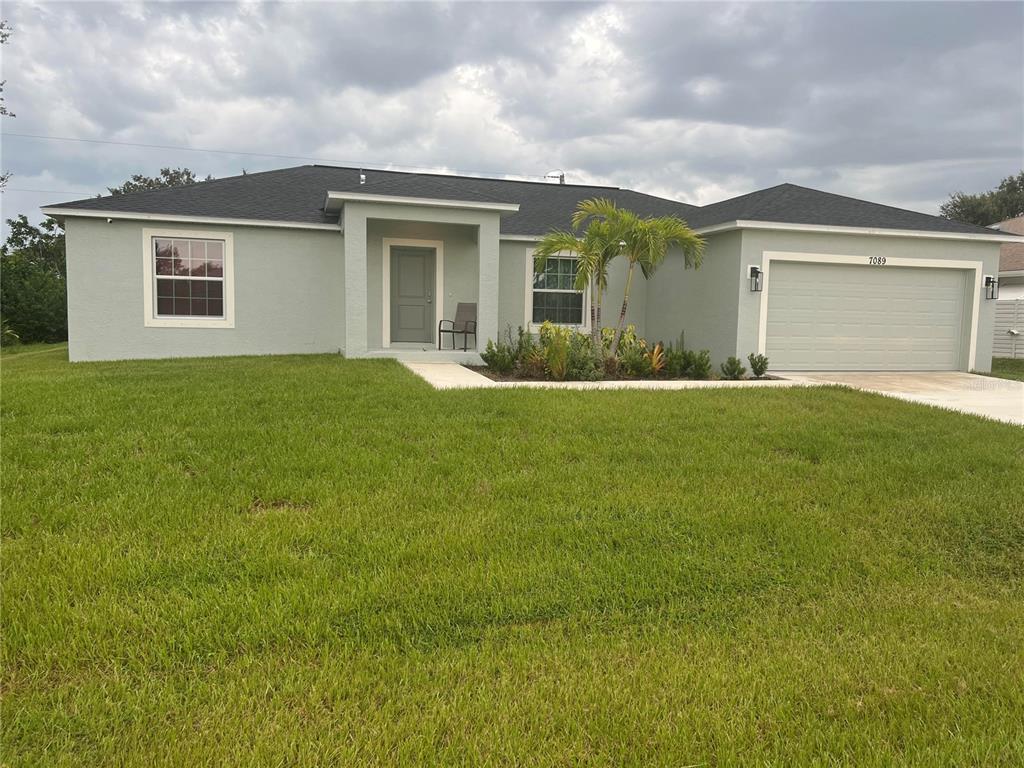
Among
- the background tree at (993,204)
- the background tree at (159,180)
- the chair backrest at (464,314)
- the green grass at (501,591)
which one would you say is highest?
the background tree at (159,180)

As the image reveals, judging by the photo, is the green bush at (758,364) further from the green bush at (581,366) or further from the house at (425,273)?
the green bush at (581,366)

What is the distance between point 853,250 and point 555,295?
19.2 feet

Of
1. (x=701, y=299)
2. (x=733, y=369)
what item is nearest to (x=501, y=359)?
(x=733, y=369)

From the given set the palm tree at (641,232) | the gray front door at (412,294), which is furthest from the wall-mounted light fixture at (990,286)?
the gray front door at (412,294)

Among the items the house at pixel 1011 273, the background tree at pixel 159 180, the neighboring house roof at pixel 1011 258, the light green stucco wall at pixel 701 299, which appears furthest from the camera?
the background tree at pixel 159 180

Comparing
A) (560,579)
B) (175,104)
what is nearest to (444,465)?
(560,579)

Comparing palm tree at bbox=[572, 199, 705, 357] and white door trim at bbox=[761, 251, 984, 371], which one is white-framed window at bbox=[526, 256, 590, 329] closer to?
palm tree at bbox=[572, 199, 705, 357]

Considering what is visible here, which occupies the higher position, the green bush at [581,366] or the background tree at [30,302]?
the background tree at [30,302]

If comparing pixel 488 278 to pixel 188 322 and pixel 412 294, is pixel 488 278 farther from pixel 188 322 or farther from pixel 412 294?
pixel 188 322

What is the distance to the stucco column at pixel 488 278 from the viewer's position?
1238 centimetres

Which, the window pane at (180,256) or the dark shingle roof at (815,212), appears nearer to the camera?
the dark shingle roof at (815,212)

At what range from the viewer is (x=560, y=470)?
201 inches

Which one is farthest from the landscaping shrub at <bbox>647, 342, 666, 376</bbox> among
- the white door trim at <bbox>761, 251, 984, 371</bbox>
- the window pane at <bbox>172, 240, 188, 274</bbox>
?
the window pane at <bbox>172, 240, 188, 274</bbox>

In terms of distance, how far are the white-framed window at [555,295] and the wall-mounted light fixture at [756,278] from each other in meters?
3.80
